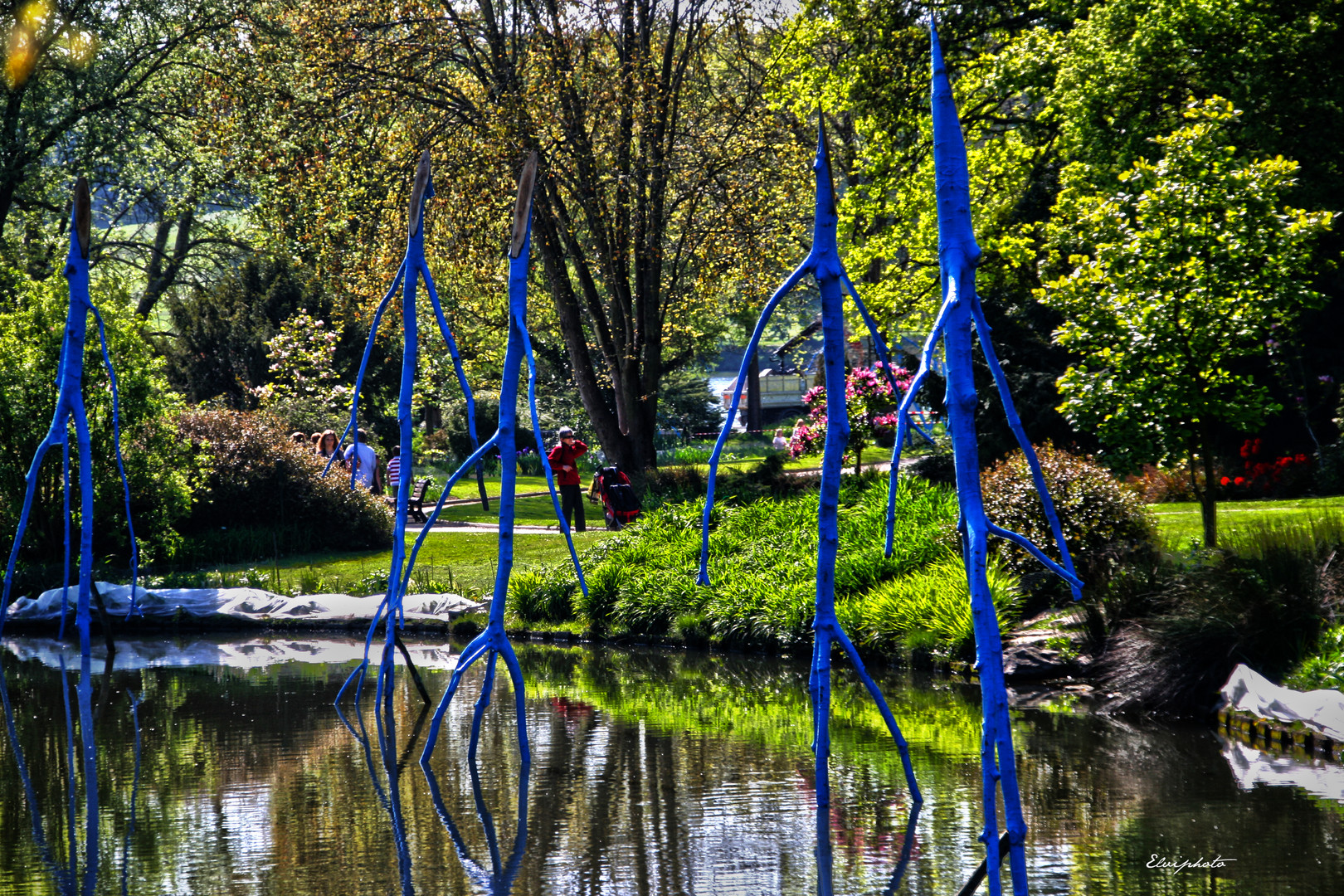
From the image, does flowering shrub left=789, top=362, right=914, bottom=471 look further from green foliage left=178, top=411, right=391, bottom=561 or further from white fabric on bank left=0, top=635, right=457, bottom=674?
white fabric on bank left=0, top=635, right=457, bottom=674

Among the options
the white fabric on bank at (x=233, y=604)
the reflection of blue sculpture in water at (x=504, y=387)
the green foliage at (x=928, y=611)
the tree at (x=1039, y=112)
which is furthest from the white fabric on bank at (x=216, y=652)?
the tree at (x=1039, y=112)

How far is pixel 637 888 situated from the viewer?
5406 millimetres

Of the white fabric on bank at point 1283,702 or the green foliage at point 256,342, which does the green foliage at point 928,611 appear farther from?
the green foliage at point 256,342

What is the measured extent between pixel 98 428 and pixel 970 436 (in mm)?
15047

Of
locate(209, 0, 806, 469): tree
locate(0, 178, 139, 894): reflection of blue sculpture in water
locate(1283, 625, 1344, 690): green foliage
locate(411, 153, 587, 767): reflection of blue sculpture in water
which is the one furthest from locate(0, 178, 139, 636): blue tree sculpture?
locate(209, 0, 806, 469): tree

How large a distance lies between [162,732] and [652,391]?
1487 cm

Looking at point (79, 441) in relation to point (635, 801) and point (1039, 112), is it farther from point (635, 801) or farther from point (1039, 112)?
point (1039, 112)

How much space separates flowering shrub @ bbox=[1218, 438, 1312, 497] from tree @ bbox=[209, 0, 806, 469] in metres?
8.60

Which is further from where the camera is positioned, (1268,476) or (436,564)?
(1268,476)

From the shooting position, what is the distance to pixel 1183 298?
1014cm

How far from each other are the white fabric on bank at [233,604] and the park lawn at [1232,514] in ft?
28.0

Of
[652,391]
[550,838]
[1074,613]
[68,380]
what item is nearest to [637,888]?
[550,838]

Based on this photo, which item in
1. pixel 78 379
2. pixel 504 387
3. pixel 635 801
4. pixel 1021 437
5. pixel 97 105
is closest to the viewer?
pixel 1021 437

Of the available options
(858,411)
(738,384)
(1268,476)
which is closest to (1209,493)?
(1268,476)
